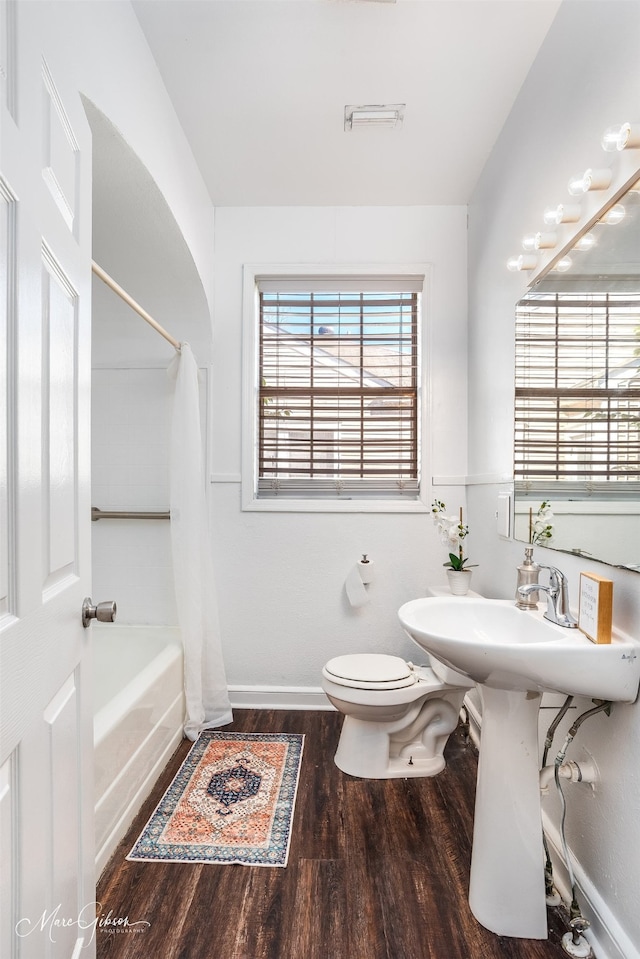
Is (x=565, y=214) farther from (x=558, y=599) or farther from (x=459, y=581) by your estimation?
(x=459, y=581)

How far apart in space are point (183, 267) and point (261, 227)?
0.60m

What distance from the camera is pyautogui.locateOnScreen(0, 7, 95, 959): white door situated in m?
0.76

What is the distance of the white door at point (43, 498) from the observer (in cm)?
76

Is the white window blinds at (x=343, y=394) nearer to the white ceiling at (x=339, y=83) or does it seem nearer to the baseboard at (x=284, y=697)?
the white ceiling at (x=339, y=83)

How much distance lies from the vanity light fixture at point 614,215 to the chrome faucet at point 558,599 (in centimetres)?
88

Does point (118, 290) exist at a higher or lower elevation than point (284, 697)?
higher

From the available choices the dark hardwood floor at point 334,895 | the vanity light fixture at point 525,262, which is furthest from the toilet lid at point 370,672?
the vanity light fixture at point 525,262

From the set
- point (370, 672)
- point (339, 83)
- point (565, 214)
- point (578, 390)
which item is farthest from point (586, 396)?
point (339, 83)

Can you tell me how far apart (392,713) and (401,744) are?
236 millimetres

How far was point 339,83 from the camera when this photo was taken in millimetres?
1933

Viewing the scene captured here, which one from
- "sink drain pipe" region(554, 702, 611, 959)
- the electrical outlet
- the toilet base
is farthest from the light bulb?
the toilet base

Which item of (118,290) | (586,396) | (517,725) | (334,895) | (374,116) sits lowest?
(334,895)

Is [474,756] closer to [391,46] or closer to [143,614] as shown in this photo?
[143,614]

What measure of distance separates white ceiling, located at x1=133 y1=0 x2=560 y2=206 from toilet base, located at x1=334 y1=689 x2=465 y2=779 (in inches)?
89.7
